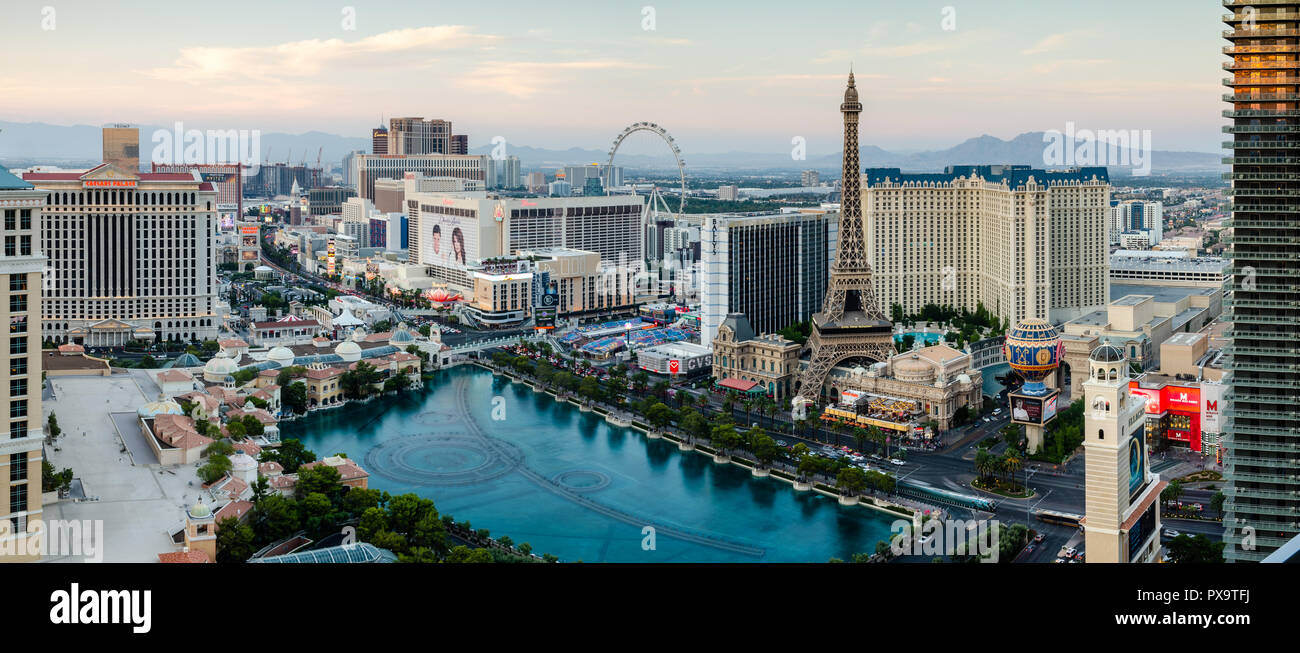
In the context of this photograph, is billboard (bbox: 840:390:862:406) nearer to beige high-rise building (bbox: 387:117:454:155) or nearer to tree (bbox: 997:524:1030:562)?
tree (bbox: 997:524:1030:562)

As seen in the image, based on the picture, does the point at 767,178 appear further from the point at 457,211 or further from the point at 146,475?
the point at 146,475

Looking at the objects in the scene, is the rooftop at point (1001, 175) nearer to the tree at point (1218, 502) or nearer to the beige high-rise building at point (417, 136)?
the tree at point (1218, 502)

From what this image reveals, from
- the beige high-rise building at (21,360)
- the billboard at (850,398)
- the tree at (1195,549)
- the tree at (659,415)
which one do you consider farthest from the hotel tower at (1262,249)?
the beige high-rise building at (21,360)

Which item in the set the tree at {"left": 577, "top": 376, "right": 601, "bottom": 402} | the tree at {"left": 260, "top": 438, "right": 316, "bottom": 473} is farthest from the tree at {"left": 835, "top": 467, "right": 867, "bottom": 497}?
the tree at {"left": 260, "top": 438, "right": 316, "bottom": 473}

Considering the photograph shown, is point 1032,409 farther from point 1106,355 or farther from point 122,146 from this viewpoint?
point 122,146

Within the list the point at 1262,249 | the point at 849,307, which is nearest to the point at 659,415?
the point at 849,307

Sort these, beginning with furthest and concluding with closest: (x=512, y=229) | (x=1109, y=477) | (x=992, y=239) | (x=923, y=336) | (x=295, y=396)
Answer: (x=512, y=229), (x=992, y=239), (x=923, y=336), (x=295, y=396), (x=1109, y=477)
